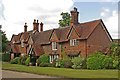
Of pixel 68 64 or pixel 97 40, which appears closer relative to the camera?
pixel 68 64

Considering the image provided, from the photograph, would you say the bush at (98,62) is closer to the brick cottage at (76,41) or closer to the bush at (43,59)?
the brick cottage at (76,41)

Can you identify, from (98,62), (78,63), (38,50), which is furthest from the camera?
(38,50)

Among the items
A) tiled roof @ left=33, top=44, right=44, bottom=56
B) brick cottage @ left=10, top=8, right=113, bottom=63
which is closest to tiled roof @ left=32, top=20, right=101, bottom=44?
brick cottage @ left=10, top=8, right=113, bottom=63

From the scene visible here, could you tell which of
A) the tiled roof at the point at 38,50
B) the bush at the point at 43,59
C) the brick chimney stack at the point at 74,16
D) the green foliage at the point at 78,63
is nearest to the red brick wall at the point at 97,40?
the green foliage at the point at 78,63

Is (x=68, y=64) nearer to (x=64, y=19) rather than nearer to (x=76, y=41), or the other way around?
(x=76, y=41)

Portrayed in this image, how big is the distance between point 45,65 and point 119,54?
644 inches

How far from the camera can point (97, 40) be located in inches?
1335

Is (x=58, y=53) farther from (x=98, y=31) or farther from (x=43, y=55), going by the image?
(x=98, y=31)

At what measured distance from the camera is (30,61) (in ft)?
127

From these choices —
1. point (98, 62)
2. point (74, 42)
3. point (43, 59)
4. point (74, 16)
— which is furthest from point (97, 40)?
point (43, 59)

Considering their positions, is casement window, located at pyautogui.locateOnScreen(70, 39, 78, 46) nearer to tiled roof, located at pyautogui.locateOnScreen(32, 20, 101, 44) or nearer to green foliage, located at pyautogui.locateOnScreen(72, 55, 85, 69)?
tiled roof, located at pyautogui.locateOnScreen(32, 20, 101, 44)

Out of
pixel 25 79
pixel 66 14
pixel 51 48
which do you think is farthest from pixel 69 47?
pixel 66 14

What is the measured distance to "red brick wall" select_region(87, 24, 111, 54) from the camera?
32656mm

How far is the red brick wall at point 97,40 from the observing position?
32.7m
